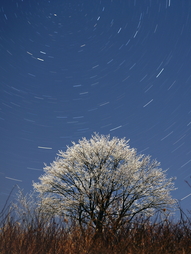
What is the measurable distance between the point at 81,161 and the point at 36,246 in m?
17.4

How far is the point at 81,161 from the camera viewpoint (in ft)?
75.8

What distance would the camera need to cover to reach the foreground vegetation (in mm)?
5654

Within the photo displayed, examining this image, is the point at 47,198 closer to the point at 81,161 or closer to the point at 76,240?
the point at 81,161

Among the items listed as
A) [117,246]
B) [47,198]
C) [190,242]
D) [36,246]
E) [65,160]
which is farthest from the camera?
[65,160]

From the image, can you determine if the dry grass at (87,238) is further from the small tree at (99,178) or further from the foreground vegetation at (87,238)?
the small tree at (99,178)

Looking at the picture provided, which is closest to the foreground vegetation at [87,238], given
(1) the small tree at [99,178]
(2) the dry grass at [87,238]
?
(2) the dry grass at [87,238]

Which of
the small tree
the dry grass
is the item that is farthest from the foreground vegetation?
the small tree

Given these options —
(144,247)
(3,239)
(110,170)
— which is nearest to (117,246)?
(144,247)

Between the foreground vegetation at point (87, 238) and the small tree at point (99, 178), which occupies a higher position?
the small tree at point (99, 178)

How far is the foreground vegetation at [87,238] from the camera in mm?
5654

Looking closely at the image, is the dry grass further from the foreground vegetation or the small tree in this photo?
the small tree

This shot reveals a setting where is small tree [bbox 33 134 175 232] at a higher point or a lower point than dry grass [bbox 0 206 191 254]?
higher

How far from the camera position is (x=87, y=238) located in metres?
6.37

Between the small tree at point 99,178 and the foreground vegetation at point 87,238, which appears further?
the small tree at point 99,178
